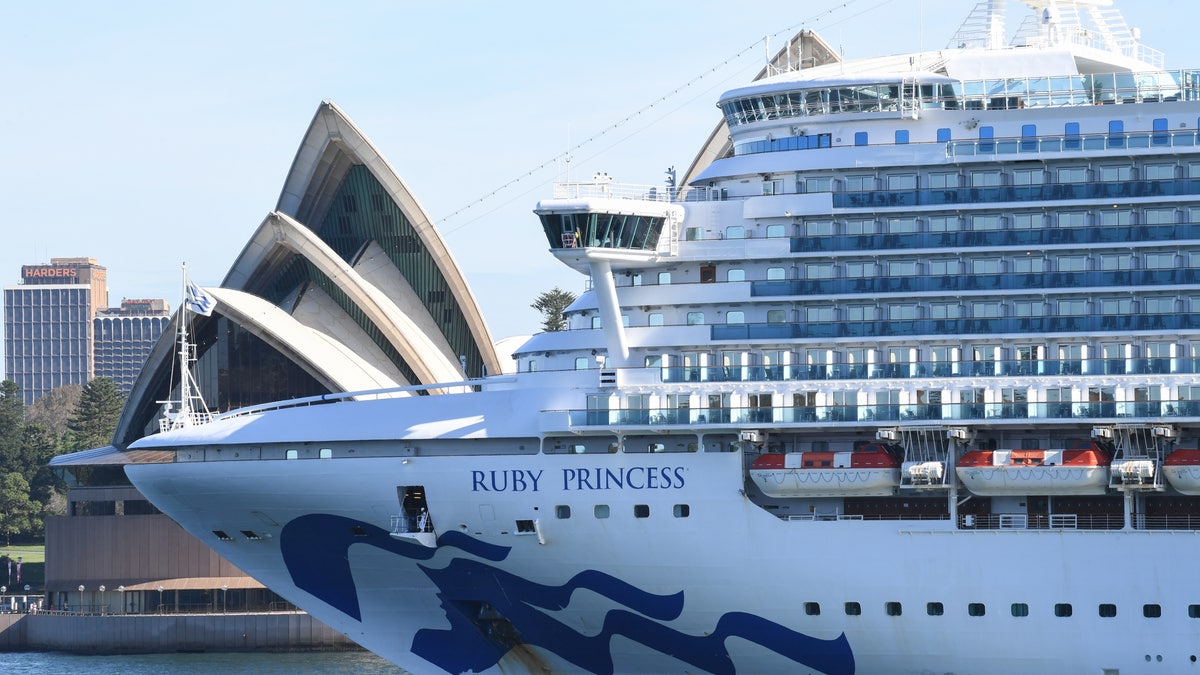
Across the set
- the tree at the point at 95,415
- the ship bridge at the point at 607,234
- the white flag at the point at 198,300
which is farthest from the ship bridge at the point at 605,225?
the tree at the point at 95,415

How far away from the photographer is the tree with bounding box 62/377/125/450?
9344cm

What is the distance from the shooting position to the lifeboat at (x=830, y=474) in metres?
32.4

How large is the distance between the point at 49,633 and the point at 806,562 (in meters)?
32.5

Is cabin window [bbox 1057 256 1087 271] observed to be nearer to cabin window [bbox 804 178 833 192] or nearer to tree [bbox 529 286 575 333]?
cabin window [bbox 804 178 833 192]

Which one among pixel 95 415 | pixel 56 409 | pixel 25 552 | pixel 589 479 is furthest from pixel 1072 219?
pixel 56 409

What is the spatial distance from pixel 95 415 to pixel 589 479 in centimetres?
6654

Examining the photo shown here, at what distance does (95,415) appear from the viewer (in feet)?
313

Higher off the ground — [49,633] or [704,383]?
[704,383]

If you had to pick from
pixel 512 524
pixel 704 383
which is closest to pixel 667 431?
pixel 704 383

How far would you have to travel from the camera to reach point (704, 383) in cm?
3356

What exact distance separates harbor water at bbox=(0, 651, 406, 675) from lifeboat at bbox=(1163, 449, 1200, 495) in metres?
21.7

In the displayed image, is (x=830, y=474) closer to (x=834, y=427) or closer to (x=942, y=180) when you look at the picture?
(x=834, y=427)

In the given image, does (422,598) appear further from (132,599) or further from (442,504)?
(132,599)

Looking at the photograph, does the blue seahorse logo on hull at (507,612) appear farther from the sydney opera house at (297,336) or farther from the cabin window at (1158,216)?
the sydney opera house at (297,336)
